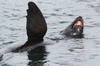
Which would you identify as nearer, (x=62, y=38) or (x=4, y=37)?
(x=62, y=38)

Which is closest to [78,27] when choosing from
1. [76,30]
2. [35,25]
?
[76,30]

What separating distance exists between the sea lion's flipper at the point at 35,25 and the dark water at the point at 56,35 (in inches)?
14.5

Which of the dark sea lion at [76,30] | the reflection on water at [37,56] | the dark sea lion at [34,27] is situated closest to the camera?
the reflection on water at [37,56]

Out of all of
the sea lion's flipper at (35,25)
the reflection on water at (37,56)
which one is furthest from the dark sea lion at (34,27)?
the reflection on water at (37,56)

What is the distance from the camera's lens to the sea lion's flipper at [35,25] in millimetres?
13375

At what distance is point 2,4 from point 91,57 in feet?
40.4

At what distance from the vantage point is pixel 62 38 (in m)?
15.4

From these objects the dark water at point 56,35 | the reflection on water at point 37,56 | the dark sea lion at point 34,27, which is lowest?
the dark water at point 56,35

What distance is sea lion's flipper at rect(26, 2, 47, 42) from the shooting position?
13.4 meters

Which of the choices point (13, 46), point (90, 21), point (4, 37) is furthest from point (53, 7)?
point (13, 46)

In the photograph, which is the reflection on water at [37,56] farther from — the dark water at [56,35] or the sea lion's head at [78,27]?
the sea lion's head at [78,27]

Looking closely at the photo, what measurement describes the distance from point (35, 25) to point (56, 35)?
2.89 metres

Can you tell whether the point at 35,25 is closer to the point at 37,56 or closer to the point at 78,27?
the point at 37,56

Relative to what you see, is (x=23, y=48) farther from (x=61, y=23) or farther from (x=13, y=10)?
(x=13, y=10)
